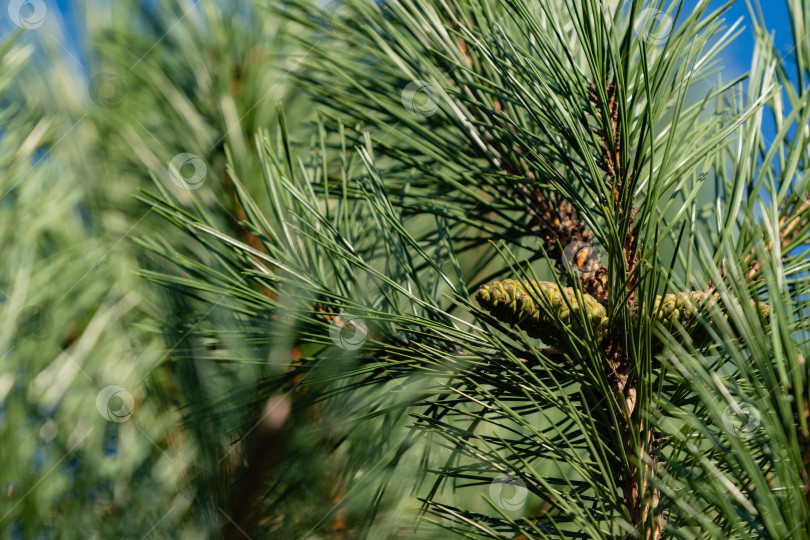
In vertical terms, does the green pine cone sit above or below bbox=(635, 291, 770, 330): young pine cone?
below

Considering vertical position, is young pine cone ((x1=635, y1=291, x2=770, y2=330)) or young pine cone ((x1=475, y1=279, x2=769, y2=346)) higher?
young pine cone ((x1=635, y1=291, x2=770, y2=330))

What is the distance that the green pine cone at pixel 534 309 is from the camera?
1.15ft

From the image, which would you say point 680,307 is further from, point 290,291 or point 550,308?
point 290,291

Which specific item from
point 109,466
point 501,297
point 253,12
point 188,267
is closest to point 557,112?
point 501,297

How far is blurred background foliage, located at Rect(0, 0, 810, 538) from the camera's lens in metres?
0.34

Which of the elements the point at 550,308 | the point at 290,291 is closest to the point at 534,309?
the point at 550,308

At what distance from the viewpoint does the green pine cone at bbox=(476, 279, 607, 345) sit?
13.8 inches

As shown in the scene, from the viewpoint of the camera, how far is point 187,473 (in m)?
0.36

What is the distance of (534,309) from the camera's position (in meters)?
0.36

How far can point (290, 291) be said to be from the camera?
39 cm

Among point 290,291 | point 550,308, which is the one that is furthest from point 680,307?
point 290,291

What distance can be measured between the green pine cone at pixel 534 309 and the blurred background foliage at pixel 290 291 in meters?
0.02

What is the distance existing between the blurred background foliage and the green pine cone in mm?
18

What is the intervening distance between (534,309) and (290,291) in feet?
0.48
